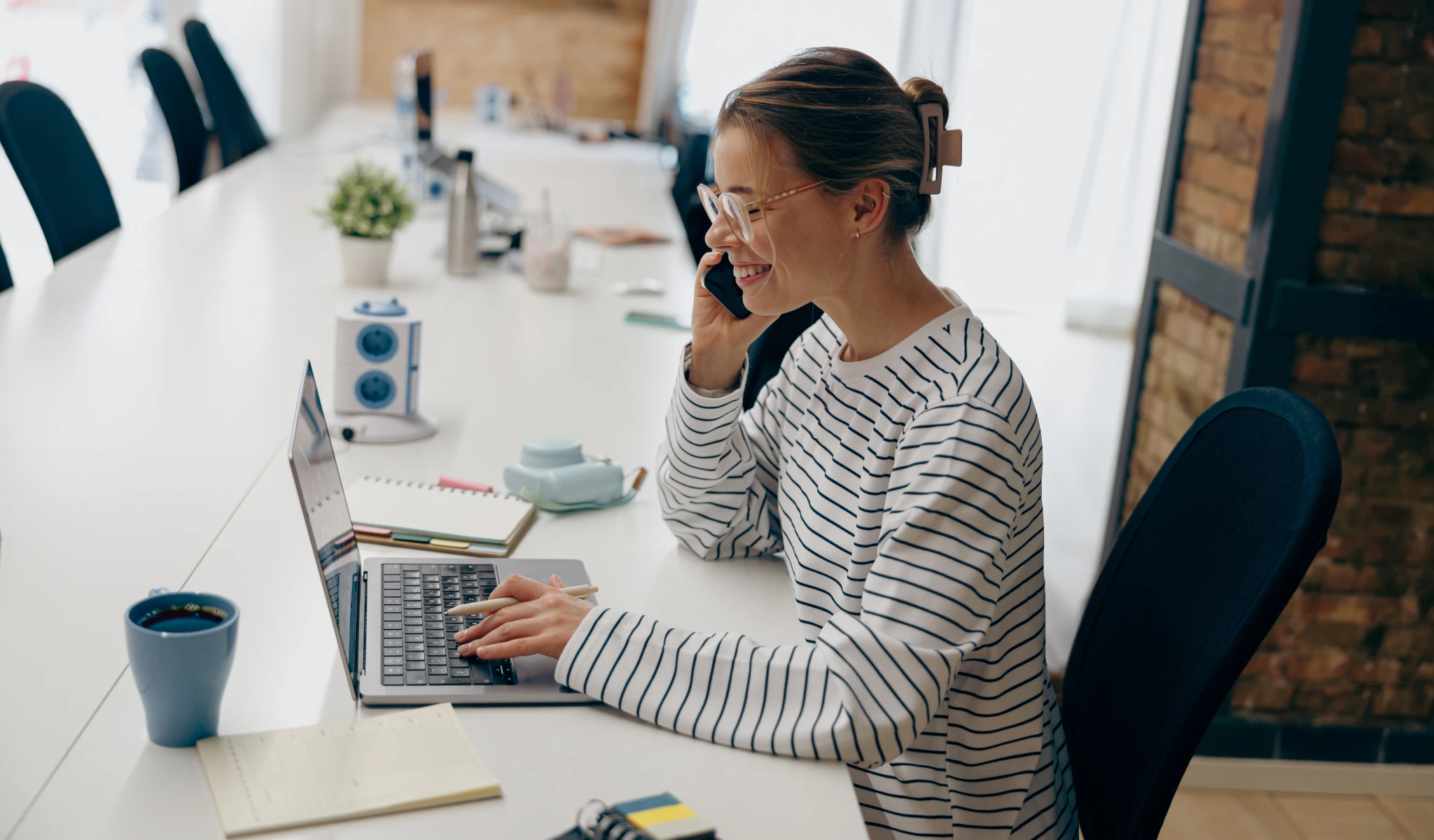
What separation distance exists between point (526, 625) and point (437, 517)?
0.38 m

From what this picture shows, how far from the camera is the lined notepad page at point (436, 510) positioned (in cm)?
146

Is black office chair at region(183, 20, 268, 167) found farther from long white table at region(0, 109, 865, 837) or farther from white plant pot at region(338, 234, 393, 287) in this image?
white plant pot at region(338, 234, 393, 287)

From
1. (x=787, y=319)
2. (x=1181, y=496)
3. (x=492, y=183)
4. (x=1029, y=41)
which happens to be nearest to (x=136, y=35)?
(x=492, y=183)

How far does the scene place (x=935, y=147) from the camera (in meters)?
1.29

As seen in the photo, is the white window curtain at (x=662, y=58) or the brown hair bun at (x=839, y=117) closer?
the brown hair bun at (x=839, y=117)

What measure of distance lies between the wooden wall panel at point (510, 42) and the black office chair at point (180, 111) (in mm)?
2014

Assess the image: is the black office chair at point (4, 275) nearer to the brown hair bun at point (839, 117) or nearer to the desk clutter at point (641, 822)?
the brown hair bun at point (839, 117)

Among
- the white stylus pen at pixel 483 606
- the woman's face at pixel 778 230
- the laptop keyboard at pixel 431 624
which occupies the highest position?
the woman's face at pixel 778 230

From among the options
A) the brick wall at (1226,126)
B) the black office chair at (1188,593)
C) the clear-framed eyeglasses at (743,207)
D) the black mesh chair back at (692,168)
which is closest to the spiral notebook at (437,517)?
the clear-framed eyeglasses at (743,207)

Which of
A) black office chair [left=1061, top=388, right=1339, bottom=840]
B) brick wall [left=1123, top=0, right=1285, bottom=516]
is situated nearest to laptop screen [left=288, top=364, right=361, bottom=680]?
black office chair [left=1061, top=388, right=1339, bottom=840]

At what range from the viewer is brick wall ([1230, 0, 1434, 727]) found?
→ 2229mm

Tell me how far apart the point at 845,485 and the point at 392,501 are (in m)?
0.58

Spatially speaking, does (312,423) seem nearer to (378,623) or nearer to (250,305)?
(378,623)

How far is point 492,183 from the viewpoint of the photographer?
314 cm
